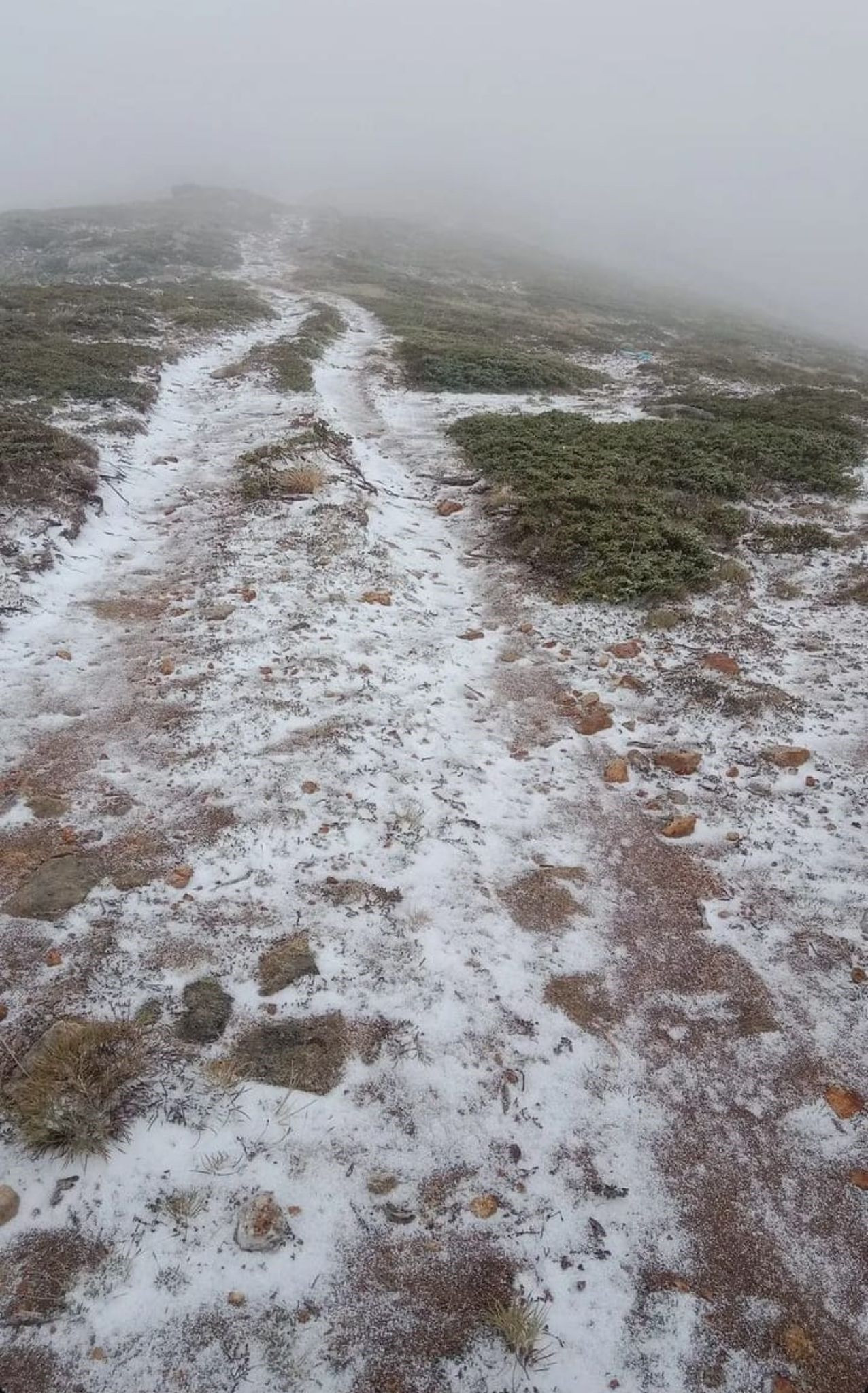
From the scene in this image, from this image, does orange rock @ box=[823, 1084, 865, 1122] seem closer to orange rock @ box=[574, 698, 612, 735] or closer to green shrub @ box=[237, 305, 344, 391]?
orange rock @ box=[574, 698, 612, 735]

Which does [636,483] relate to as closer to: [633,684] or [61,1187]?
[633,684]

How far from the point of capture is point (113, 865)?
5.25 metres

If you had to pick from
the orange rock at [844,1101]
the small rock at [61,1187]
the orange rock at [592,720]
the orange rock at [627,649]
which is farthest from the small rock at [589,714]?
the small rock at [61,1187]

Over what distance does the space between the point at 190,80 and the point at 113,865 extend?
22992cm

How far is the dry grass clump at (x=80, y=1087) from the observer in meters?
3.57

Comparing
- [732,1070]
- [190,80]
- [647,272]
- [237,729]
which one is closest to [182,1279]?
[732,1070]

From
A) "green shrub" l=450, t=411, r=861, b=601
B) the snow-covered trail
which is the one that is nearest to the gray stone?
the snow-covered trail

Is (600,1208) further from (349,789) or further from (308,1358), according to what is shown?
(349,789)

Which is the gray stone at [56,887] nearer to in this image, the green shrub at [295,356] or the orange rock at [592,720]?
the orange rock at [592,720]

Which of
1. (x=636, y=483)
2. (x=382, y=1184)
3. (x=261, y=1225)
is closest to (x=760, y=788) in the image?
(x=382, y=1184)

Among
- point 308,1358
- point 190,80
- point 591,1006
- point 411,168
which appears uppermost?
point 190,80

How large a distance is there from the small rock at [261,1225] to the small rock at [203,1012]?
0.95 m

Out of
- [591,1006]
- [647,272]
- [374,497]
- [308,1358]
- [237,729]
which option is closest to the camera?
[308,1358]

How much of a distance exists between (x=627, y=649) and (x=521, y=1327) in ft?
22.4
